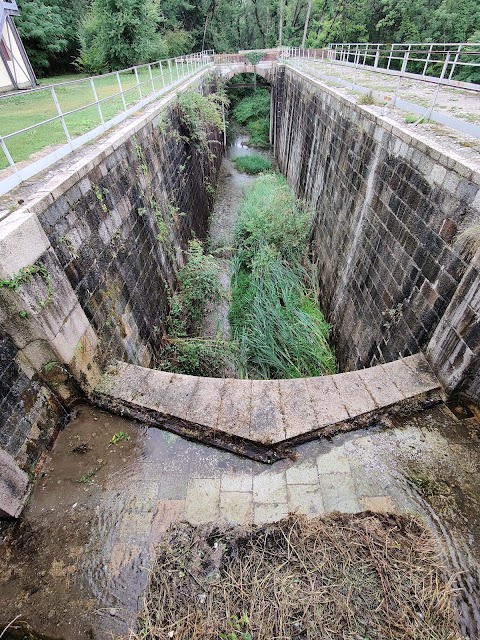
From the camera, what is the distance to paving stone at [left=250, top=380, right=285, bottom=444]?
3324mm

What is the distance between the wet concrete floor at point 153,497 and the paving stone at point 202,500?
1 cm

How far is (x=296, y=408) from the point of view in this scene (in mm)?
3578

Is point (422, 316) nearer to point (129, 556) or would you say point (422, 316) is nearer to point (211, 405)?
point (211, 405)

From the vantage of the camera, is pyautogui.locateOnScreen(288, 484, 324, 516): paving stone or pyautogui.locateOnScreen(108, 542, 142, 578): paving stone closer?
pyautogui.locateOnScreen(108, 542, 142, 578): paving stone

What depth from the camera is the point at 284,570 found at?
2.51 meters

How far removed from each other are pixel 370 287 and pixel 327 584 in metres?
4.23

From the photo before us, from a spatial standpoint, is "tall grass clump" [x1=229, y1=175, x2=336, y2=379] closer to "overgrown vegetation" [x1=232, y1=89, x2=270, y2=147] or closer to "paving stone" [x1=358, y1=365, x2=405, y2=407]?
"paving stone" [x1=358, y1=365, x2=405, y2=407]

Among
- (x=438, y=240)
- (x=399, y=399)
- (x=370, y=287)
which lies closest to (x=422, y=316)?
(x=438, y=240)

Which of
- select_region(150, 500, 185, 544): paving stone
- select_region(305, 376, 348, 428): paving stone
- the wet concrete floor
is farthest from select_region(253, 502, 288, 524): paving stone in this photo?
select_region(305, 376, 348, 428): paving stone

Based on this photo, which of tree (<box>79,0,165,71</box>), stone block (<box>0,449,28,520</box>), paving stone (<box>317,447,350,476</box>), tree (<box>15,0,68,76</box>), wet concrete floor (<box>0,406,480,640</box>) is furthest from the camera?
tree (<box>15,0,68,76</box>)

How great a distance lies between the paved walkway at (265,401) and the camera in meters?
3.39

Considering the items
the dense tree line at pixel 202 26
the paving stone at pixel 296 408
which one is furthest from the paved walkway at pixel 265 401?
the dense tree line at pixel 202 26

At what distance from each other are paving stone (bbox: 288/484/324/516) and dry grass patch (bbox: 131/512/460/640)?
0.37ft

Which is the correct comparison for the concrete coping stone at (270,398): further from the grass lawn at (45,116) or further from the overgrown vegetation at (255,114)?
the overgrown vegetation at (255,114)
